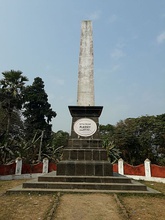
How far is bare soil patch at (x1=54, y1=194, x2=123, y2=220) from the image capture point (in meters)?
3.87

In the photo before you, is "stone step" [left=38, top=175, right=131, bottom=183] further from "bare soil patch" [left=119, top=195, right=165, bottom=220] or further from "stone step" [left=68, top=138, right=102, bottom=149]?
"stone step" [left=68, top=138, right=102, bottom=149]

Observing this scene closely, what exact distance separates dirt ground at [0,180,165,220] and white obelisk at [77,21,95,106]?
4.15 meters

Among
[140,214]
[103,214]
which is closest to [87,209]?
[103,214]

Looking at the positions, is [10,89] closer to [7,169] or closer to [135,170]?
[7,169]

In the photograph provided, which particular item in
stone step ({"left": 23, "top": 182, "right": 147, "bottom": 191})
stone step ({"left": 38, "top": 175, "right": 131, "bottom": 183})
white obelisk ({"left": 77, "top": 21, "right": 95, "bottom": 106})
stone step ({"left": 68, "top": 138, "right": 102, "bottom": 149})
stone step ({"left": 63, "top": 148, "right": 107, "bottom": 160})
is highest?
white obelisk ({"left": 77, "top": 21, "right": 95, "bottom": 106})

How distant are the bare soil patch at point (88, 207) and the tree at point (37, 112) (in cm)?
2027

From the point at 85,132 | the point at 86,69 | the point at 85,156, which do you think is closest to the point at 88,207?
the point at 85,156

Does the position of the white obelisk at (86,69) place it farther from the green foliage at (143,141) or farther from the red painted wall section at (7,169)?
the green foliage at (143,141)

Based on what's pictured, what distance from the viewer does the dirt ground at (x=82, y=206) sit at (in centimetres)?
392

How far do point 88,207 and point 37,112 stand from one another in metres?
22.8

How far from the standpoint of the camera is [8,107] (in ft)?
71.3

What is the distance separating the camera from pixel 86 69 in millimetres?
8727

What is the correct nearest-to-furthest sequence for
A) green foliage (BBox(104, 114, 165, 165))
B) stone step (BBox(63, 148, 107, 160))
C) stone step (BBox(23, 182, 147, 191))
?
stone step (BBox(23, 182, 147, 191)) → stone step (BBox(63, 148, 107, 160)) → green foliage (BBox(104, 114, 165, 165))

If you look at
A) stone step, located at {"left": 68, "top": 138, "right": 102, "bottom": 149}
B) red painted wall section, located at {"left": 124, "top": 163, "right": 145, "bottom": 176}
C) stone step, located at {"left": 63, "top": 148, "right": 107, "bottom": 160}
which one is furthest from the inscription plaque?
red painted wall section, located at {"left": 124, "top": 163, "right": 145, "bottom": 176}
